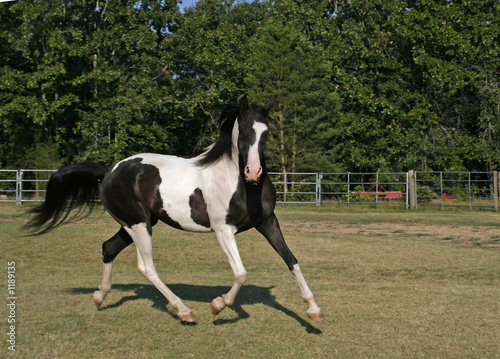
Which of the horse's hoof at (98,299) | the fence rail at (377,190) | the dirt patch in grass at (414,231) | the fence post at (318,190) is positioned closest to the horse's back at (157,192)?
the horse's hoof at (98,299)

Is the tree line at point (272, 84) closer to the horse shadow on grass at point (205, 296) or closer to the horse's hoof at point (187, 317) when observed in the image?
the horse shadow on grass at point (205, 296)

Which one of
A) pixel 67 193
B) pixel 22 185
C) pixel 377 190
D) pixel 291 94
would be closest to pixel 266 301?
pixel 67 193

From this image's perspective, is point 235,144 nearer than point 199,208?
Yes

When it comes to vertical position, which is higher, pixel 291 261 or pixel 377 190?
pixel 377 190

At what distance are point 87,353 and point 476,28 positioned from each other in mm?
30954

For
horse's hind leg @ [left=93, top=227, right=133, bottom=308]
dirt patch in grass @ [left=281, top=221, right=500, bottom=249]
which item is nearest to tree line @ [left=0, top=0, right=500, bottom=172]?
dirt patch in grass @ [left=281, top=221, right=500, bottom=249]

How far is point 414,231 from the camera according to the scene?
14664 mm

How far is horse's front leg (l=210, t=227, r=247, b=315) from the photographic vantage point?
17.0ft

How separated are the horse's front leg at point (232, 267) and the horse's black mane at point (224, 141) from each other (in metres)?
0.76

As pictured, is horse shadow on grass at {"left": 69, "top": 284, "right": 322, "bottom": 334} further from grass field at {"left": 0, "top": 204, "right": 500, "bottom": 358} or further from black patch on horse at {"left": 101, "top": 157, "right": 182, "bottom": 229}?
black patch on horse at {"left": 101, "top": 157, "right": 182, "bottom": 229}

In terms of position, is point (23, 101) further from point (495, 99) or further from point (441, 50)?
point (495, 99)

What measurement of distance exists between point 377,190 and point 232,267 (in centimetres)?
2024

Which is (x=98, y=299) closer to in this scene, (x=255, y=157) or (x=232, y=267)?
(x=232, y=267)

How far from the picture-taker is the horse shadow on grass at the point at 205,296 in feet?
19.1
